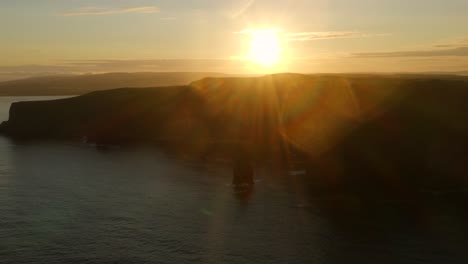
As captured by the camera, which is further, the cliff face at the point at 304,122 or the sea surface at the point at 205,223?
the cliff face at the point at 304,122

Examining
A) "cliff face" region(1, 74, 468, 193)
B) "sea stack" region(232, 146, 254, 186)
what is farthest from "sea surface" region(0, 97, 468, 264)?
"cliff face" region(1, 74, 468, 193)

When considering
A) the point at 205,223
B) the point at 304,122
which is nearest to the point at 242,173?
the point at 205,223

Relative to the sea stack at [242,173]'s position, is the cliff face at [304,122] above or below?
above

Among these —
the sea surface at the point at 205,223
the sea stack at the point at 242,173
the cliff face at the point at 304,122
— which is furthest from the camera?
the cliff face at the point at 304,122

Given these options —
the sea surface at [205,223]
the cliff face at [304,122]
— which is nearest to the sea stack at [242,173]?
the sea surface at [205,223]

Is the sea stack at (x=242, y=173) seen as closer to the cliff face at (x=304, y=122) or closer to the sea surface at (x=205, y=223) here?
the sea surface at (x=205, y=223)

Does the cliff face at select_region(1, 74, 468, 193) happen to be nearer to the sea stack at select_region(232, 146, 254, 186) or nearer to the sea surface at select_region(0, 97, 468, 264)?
the sea stack at select_region(232, 146, 254, 186)
